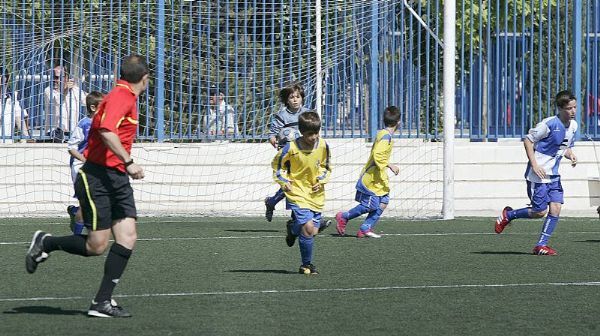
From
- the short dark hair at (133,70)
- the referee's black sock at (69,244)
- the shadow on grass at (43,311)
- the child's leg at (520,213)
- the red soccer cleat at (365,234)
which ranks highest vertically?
the short dark hair at (133,70)

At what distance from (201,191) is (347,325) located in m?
10.6

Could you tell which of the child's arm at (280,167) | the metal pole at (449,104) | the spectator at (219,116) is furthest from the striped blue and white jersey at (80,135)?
the metal pole at (449,104)

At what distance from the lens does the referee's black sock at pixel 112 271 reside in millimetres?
8352

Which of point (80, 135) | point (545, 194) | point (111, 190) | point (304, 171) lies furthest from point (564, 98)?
point (111, 190)

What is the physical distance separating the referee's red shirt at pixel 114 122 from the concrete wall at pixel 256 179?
9.70 m

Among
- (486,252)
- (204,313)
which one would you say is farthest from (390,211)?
(204,313)

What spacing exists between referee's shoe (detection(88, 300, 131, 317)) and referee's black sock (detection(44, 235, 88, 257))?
0.44 m

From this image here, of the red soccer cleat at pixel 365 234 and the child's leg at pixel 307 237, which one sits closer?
the child's leg at pixel 307 237

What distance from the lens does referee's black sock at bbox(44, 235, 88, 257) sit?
28.4 ft

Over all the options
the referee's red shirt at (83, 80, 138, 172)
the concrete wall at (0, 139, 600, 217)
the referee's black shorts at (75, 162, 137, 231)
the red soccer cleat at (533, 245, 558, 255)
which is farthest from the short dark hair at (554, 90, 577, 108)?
the concrete wall at (0, 139, 600, 217)

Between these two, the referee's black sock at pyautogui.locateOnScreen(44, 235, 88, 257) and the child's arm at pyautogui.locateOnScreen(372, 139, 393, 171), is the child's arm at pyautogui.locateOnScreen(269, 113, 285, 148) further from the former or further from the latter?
the referee's black sock at pyautogui.locateOnScreen(44, 235, 88, 257)

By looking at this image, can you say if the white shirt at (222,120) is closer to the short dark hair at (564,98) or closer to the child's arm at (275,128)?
the child's arm at (275,128)

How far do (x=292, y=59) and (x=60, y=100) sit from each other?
3.24 meters

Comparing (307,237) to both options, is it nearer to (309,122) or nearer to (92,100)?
(309,122)
